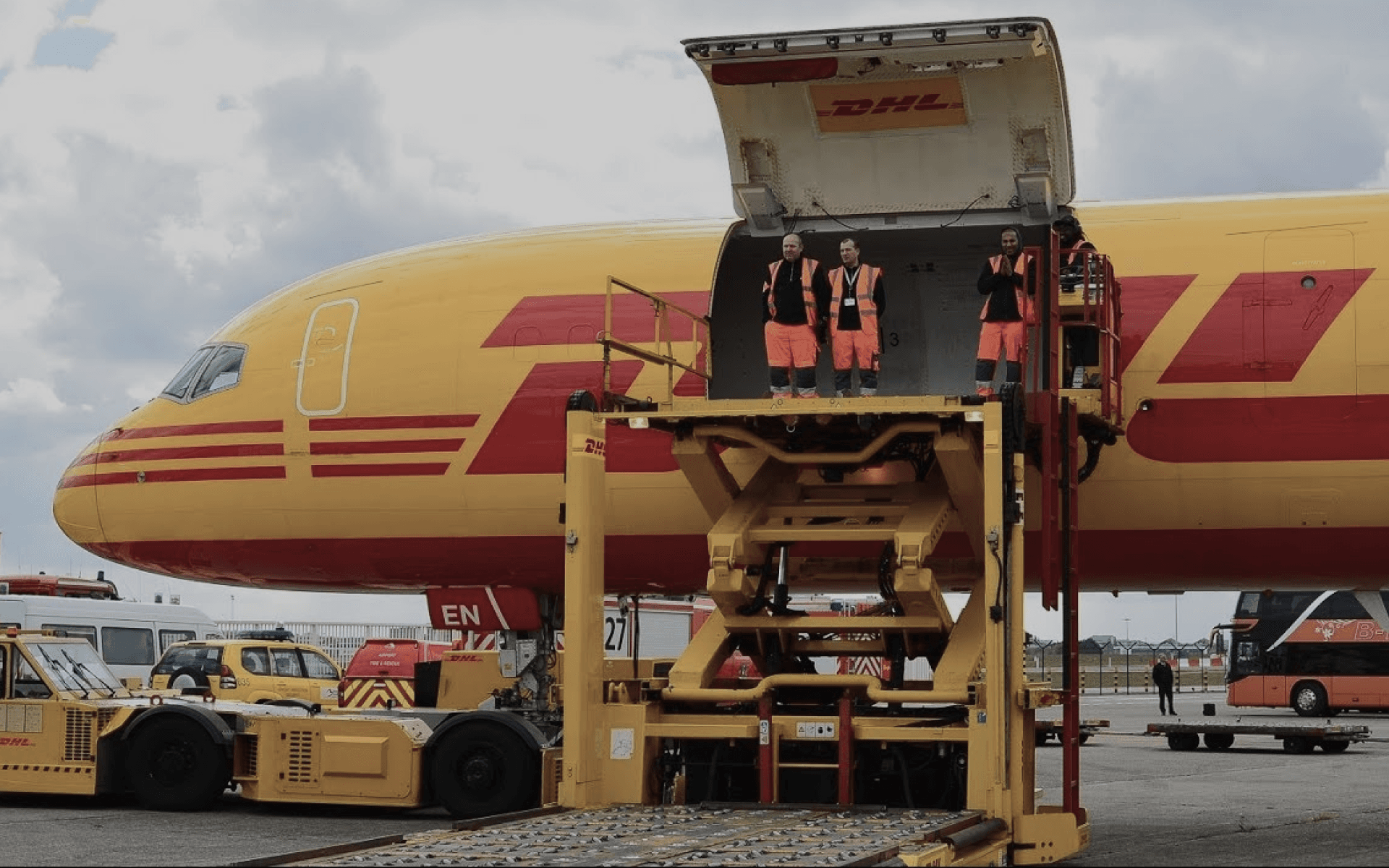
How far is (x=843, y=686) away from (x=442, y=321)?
6.04 metres

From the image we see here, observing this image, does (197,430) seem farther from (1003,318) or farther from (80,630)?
(80,630)

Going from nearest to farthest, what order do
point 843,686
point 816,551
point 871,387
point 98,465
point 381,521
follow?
point 843,686 < point 871,387 < point 816,551 < point 381,521 < point 98,465

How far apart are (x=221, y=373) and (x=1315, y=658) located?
38.5 meters

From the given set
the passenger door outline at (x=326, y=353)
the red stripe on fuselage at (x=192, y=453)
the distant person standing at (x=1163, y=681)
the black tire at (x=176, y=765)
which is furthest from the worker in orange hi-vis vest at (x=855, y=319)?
the distant person standing at (x=1163, y=681)

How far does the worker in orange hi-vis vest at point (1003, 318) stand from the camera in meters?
13.8

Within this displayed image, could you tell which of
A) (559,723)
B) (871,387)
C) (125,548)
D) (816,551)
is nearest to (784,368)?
(871,387)

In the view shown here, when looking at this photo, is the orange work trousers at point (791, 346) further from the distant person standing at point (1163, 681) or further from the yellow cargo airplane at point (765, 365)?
the distant person standing at point (1163, 681)

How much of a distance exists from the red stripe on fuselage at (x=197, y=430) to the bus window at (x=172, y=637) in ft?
51.9

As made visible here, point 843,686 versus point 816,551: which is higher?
point 816,551

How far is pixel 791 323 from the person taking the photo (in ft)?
45.7

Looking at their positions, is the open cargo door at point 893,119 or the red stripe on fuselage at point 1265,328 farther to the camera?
the red stripe on fuselage at point 1265,328

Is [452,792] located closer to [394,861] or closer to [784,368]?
[784,368]

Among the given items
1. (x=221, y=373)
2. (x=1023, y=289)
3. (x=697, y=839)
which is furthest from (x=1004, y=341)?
(x=221, y=373)

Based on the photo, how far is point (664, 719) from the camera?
13.0m
